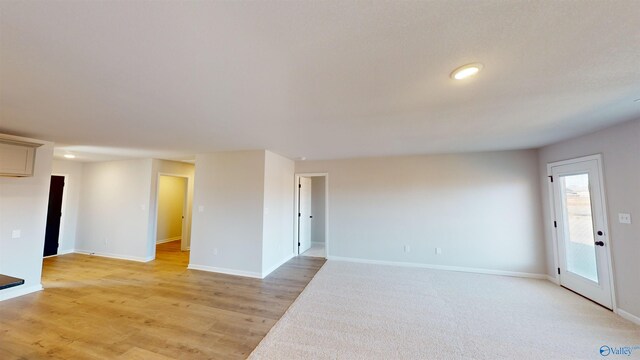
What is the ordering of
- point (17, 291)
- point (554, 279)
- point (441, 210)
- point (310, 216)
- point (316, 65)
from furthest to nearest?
point (310, 216)
point (441, 210)
point (554, 279)
point (17, 291)
point (316, 65)

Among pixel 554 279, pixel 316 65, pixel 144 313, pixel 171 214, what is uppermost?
pixel 316 65

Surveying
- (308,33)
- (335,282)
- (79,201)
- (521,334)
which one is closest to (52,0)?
(308,33)

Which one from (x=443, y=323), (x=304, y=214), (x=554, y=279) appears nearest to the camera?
(x=443, y=323)

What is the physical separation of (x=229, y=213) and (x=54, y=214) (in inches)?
197

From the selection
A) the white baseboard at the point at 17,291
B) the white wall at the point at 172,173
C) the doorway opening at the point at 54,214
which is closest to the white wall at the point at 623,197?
the white wall at the point at 172,173

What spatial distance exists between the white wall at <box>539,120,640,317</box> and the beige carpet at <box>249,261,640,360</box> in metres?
0.45

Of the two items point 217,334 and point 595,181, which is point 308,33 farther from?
point 595,181

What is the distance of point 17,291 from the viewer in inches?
133

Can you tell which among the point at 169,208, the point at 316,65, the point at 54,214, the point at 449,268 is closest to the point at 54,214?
the point at 54,214

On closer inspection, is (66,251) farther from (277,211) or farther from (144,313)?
(277,211)

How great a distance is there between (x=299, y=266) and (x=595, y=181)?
16.4 feet

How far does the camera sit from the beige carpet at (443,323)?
7.32 feet

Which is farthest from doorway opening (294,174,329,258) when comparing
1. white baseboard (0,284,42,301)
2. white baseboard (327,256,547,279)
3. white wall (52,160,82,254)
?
white wall (52,160,82,254)

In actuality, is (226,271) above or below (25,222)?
below
